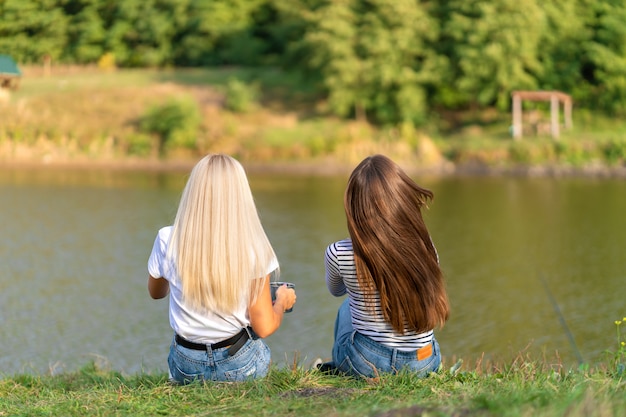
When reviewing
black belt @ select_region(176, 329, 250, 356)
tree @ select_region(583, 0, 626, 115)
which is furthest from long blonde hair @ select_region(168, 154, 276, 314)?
tree @ select_region(583, 0, 626, 115)

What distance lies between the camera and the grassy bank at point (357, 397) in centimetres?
277

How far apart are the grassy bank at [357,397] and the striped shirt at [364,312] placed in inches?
7.2

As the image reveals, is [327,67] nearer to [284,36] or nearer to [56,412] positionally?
[284,36]

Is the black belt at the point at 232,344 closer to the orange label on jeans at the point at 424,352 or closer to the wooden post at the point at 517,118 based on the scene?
the orange label on jeans at the point at 424,352

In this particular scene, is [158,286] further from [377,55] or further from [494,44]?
[377,55]

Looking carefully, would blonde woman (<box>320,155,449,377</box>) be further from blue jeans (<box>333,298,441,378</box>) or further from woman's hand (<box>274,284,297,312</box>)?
woman's hand (<box>274,284,297,312</box>)

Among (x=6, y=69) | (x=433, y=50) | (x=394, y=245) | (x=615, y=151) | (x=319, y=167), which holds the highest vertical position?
(x=433, y=50)

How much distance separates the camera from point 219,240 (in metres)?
3.54

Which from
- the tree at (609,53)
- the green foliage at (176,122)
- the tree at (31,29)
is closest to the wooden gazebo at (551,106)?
the tree at (609,53)

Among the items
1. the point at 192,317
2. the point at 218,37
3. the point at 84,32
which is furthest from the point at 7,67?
the point at 192,317

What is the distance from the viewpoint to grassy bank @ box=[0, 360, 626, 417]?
277 cm

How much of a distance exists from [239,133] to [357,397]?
2871 centimetres

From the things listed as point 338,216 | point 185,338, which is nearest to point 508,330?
point 185,338

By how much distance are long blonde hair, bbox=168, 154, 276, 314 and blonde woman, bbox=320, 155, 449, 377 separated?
1.31ft
